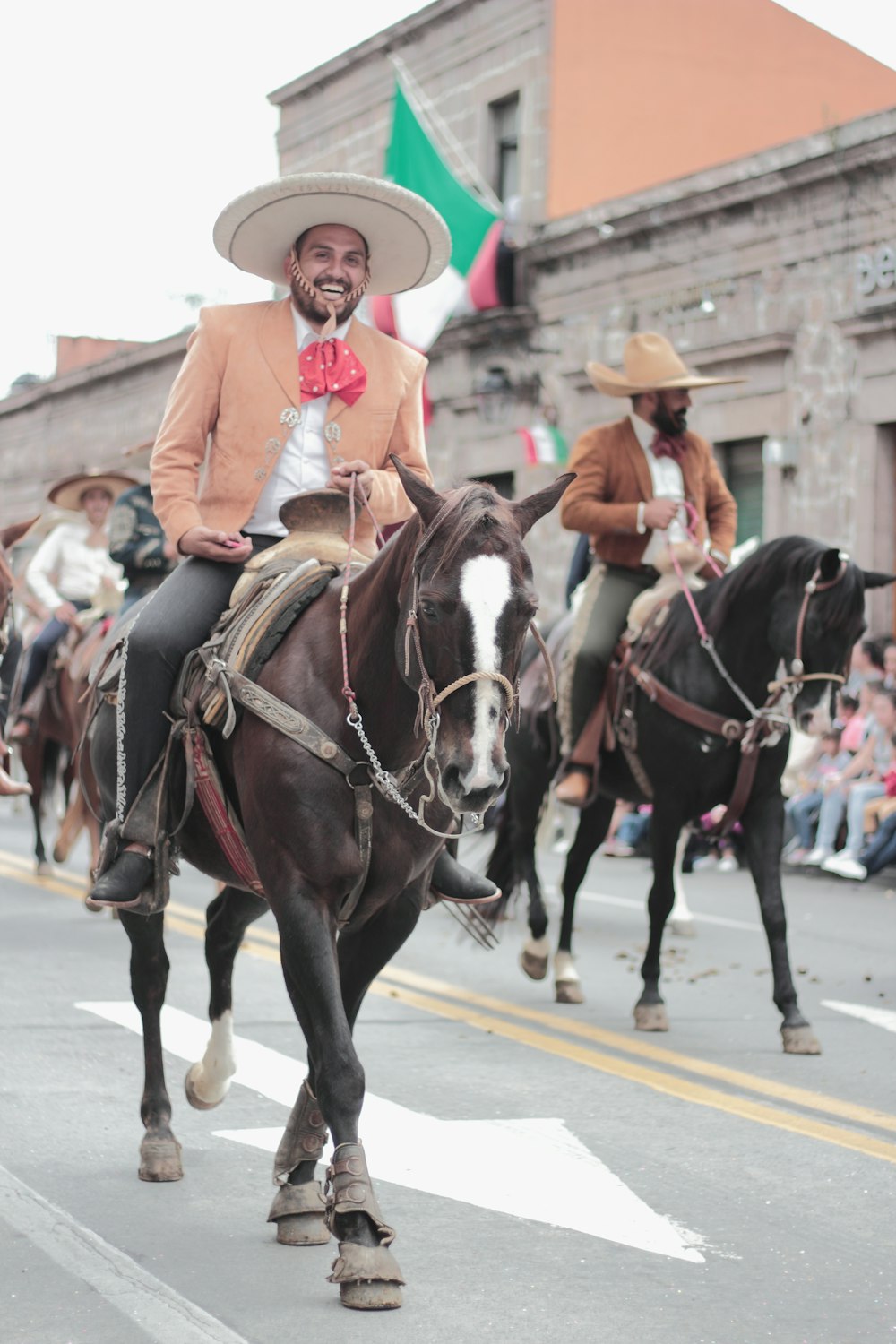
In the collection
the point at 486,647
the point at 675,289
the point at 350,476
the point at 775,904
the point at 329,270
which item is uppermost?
the point at 675,289

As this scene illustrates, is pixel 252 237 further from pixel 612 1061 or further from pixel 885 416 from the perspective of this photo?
pixel 885 416

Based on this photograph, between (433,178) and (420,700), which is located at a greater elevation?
(433,178)

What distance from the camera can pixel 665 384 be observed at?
9484mm

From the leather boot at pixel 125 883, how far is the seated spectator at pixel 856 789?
10.5m

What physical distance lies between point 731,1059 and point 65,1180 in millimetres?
3205

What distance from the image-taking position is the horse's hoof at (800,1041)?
26.4 ft

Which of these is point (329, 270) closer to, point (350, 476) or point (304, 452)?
point (304, 452)

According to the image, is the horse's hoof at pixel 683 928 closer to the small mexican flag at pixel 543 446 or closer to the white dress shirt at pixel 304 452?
the white dress shirt at pixel 304 452

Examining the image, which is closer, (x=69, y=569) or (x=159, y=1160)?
(x=159, y=1160)

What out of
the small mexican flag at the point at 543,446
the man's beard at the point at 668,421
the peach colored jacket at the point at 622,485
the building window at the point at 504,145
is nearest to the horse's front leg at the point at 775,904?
the peach colored jacket at the point at 622,485

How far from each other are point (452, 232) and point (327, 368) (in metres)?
23.3

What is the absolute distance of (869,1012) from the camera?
9180 mm

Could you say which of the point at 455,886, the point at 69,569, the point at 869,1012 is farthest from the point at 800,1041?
the point at 69,569

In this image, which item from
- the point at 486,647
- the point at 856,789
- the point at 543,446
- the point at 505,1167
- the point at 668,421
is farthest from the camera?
the point at 543,446
